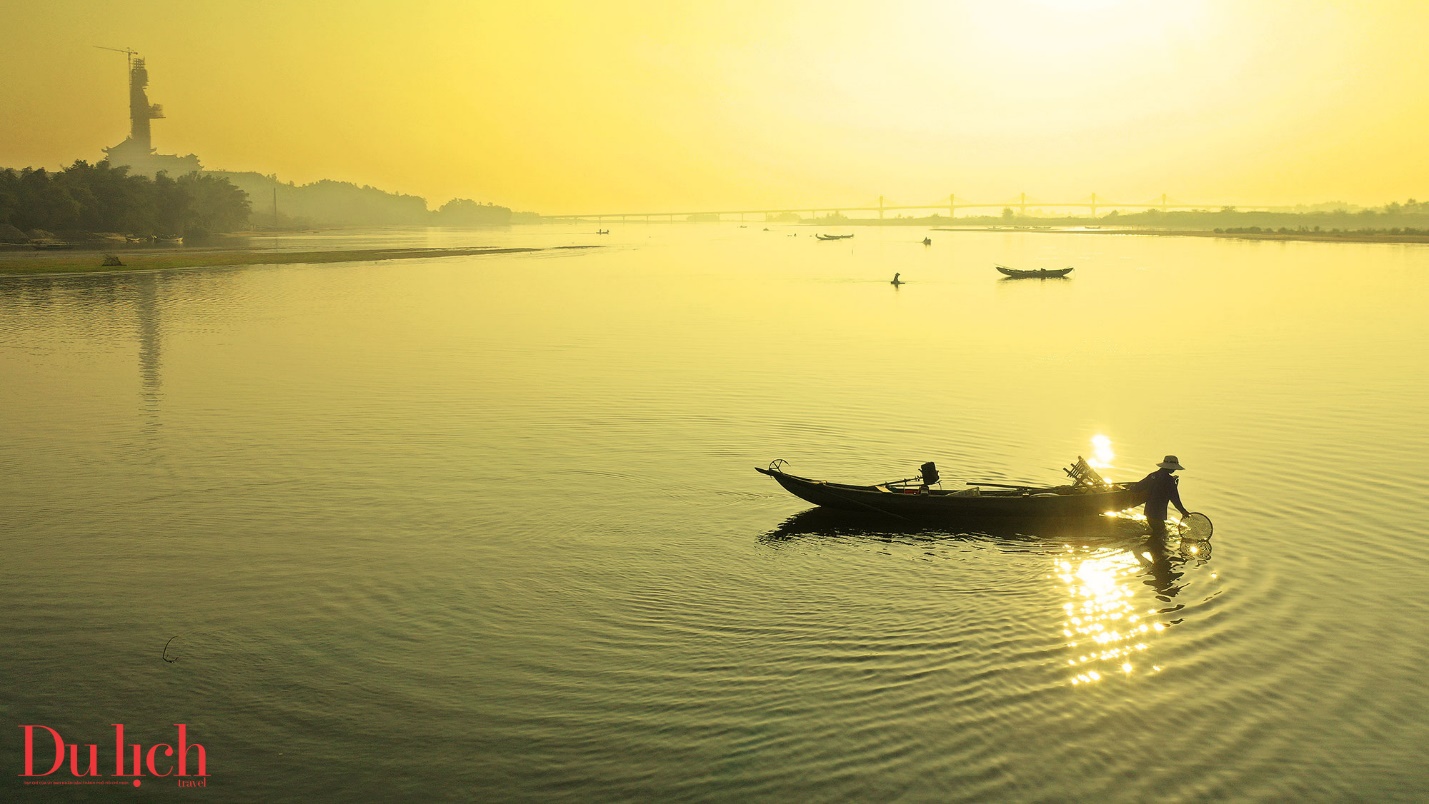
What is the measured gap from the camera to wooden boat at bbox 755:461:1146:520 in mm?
22562

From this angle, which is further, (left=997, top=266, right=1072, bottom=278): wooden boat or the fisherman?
(left=997, top=266, right=1072, bottom=278): wooden boat

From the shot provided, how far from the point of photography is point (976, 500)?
891 inches

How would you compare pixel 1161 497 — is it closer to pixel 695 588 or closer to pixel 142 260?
pixel 695 588

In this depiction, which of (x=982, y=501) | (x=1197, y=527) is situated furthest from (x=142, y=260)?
(x=1197, y=527)

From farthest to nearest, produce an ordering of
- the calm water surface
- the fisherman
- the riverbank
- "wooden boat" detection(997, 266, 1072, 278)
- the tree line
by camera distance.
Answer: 1. the tree line
2. "wooden boat" detection(997, 266, 1072, 278)
3. the riverbank
4. the fisherman
5. the calm water surface

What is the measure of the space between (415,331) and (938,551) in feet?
150

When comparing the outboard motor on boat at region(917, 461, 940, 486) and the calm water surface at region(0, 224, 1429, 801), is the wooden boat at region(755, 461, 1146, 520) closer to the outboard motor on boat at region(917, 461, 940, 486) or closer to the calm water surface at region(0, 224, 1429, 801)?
the outboard motor on boat at region(917, 461, 940, 486)

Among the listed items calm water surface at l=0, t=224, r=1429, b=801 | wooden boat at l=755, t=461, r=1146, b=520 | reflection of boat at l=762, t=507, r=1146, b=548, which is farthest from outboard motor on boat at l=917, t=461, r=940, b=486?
calm water surface at l=0, t=224, r=1429, b=801

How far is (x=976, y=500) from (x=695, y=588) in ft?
23.4

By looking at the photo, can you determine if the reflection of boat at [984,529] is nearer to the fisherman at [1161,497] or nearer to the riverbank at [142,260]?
the fisherman at [1161,497]

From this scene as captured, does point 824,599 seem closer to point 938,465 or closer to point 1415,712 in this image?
point 1415,712

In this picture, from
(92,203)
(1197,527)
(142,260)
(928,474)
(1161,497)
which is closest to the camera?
(1197,527)

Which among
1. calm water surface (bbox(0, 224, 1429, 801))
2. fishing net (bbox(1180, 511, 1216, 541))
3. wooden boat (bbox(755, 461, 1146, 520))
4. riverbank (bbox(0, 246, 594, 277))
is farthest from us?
riverbank (bbox(0, 246, 594, 277))

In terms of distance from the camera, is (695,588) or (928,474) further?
Result: (928,474)
